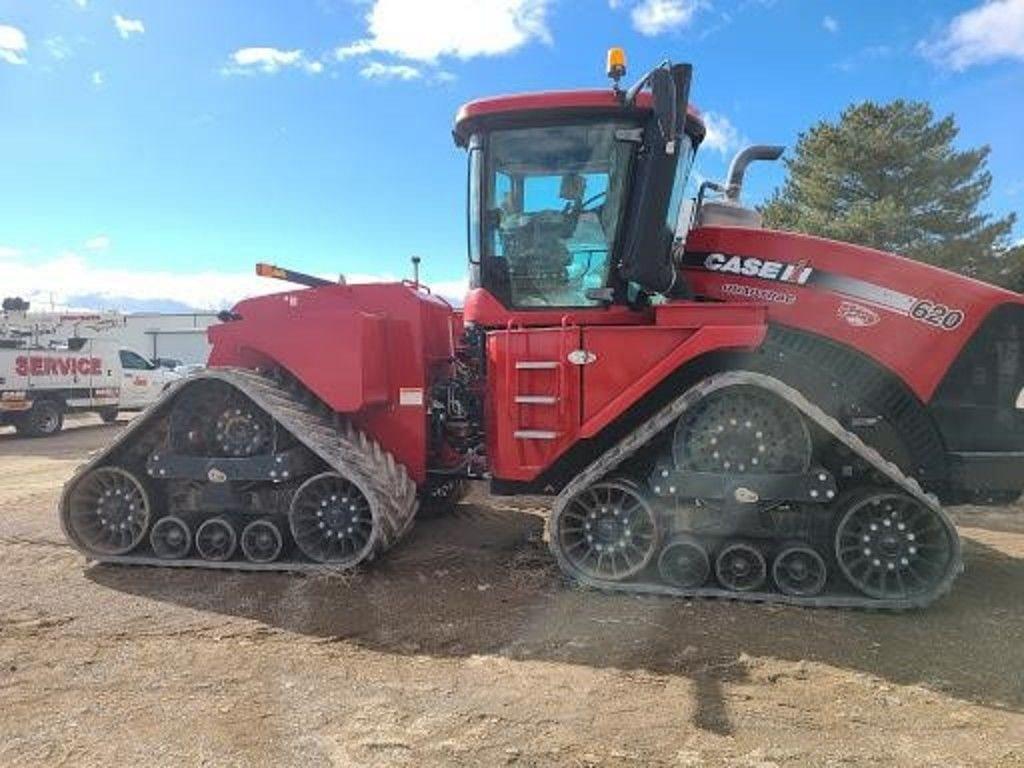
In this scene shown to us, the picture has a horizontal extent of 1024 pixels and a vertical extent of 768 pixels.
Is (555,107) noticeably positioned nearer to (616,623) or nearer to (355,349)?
(355,349)

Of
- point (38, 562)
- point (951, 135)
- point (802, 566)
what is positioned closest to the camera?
point (802, 566)

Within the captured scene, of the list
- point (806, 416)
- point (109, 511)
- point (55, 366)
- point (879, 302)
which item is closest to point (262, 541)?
point (109, 511)

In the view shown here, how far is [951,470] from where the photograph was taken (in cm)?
562

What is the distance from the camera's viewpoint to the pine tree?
94.2ft

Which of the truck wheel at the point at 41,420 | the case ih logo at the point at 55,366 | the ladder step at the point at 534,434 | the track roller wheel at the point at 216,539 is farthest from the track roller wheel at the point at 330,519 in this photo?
the truck wheel at the point at 41,420

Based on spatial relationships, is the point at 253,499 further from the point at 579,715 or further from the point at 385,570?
the point at 579,715

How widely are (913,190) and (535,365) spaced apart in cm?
2732

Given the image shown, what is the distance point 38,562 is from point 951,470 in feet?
20.3

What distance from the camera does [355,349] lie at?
6.21 meters

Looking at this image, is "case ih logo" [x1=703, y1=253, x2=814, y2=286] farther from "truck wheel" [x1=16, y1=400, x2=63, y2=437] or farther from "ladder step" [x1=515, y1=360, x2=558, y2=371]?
"truck wheel" [x1=16, y1=400, x2=63, y2=437]

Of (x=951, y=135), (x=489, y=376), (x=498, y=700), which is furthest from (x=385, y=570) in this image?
(x=951, y=135)

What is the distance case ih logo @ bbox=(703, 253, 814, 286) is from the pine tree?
77.2ft

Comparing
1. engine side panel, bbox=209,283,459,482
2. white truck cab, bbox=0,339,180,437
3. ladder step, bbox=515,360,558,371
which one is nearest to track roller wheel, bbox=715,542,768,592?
ladder step, bbox=515,360,558,371

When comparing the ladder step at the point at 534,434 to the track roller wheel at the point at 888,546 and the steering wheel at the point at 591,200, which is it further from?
the track roller wheel at the point at 888,546
